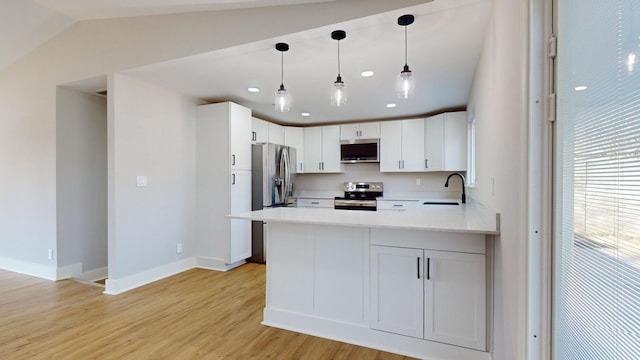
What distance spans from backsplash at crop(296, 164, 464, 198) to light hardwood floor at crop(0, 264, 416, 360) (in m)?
2.83

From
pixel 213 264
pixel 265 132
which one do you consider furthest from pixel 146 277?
pixel 265 132

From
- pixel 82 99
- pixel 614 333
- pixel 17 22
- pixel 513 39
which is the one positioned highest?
pixel 17 22

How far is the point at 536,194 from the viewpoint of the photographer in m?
1.09

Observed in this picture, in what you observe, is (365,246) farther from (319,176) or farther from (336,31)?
(319,176)

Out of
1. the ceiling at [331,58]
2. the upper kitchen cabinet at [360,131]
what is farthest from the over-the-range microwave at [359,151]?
the ceiling at [331,58]

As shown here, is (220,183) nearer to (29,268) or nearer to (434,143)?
(29,268)

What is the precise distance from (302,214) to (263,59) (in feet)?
4.85

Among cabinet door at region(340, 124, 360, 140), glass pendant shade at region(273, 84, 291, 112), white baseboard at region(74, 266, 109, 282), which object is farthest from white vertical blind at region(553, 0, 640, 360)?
white baseboard at region(74, 266, 109, 282)

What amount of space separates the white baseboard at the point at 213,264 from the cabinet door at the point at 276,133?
2.09 m

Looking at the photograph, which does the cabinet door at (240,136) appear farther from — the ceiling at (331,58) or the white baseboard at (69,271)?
the white baseboard at (69,271)

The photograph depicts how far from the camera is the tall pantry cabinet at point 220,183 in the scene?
411cm

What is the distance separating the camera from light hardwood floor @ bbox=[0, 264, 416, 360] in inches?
85.7

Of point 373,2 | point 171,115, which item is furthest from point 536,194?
point 171,115

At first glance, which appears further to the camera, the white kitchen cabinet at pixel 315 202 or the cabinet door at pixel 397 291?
the white kitchen cabinet at pixel 315 202
